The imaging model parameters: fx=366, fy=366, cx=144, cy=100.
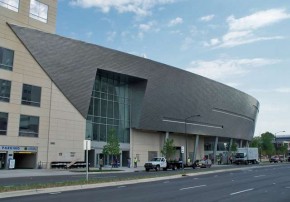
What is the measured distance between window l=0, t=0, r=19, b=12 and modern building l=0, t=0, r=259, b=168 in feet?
0.04

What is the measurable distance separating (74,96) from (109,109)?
35.2ft

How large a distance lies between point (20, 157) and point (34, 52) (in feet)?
47.2

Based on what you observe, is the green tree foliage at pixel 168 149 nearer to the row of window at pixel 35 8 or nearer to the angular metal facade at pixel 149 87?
the angular metal facade at pixel 149 87

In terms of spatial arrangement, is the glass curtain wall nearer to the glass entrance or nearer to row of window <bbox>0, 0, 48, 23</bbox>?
row of window <bbox>0, 0, 48, 23</bbox>

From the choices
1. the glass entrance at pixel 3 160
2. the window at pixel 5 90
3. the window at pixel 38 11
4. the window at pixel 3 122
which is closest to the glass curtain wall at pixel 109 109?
the window at pixel 38 11

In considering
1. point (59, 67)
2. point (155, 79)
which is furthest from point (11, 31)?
point (155, 79)

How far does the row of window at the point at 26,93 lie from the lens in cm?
4472

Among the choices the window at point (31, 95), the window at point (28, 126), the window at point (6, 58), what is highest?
the window at point (6, 58)

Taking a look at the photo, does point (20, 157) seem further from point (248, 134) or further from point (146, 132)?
point (248, 134)

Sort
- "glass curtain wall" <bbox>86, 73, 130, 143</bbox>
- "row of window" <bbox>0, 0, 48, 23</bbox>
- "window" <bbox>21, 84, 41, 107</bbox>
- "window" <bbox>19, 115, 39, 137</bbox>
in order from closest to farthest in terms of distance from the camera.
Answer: "row of window" <bbox>0, 0, 48, 23</bbox>
"window" <bbox>19, 115, 39, 137</bbox>
"window" <bbox>21, 84, 41, 107</bbox>
"glass curtain wall" <bbox>86, 73, 130, 143</bbox>

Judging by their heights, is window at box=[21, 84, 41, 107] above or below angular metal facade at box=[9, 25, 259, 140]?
below

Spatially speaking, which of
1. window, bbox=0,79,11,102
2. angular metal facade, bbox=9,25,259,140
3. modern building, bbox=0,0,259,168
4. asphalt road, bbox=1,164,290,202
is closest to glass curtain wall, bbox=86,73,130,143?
modern building, bbox=0,0,259,168

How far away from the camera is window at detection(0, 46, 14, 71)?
44.8 meters

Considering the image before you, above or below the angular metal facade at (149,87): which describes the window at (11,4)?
above
